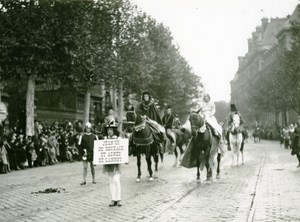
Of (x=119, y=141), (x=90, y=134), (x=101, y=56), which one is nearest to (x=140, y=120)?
(x=90, y=134)

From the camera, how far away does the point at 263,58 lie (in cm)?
10925

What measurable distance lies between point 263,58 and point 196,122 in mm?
96881

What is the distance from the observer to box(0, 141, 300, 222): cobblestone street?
1005 cm

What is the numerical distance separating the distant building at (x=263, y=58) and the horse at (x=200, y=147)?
2503 inches

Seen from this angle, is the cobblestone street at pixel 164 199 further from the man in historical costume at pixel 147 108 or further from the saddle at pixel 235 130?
the saddle at pixel 235 130

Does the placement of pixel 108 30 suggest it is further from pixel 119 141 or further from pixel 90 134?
pixel 119 141

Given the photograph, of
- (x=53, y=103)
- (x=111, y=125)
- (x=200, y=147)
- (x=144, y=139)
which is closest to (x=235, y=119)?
(x=200, y=147)

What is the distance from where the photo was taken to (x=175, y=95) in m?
57.7

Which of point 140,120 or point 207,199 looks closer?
point 207,199

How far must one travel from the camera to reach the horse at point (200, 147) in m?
15.5

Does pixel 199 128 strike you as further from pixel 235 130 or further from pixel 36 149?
pixel 36 149

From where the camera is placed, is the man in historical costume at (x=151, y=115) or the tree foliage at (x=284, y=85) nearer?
the man in historical costume at (x=151, y=115)

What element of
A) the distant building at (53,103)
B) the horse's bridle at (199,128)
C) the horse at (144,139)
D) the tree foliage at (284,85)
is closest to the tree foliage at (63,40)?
the distant building at (53,103)

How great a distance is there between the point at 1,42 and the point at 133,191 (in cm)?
1597
